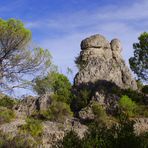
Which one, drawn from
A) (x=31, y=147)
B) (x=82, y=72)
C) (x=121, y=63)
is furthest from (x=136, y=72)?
(x=31, y=147)

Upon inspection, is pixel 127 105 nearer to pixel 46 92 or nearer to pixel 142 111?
pixel 142 111

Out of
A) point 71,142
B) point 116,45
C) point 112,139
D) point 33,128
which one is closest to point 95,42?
point 116,45

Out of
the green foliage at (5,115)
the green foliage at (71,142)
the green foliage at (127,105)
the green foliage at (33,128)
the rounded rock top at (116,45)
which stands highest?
the rounded rock top at (116,45)

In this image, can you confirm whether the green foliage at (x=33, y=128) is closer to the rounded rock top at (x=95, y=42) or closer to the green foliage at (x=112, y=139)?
the green foliage at (x=112, y=139)

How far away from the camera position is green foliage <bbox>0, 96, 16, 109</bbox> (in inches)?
1391

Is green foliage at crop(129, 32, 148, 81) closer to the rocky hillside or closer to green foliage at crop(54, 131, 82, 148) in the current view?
the rocky hillside

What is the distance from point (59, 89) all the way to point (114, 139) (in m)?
29.1

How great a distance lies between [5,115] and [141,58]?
1662cm

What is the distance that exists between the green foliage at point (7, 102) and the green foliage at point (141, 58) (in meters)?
13.7

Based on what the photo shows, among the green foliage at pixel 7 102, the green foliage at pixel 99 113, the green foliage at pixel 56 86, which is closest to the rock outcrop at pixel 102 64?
the green foliage at pixel 56 86

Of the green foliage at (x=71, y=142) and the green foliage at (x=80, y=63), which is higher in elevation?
the green foliage at (x=80, y=63)

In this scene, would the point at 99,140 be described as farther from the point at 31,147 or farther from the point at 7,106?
the point at 7,106

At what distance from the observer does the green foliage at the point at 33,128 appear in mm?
28672

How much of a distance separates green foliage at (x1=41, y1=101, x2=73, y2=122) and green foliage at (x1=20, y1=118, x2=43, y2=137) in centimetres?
381
